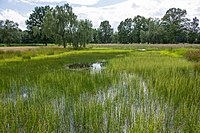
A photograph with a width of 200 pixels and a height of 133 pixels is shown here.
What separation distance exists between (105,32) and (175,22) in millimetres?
56844

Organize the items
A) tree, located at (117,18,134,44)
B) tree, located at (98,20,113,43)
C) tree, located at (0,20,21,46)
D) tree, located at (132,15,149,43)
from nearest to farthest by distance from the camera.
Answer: tree, located at (0,20,21,46) < tree, located at (132,15,149,43) < tree, located at (117,18,134,44) < tree, located at (98,20,113,43)

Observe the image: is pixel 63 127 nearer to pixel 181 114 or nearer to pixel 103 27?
pixel 181 114

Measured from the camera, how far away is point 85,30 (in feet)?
206

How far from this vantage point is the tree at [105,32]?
138m

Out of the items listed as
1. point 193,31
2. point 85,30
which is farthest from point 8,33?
point 193,31

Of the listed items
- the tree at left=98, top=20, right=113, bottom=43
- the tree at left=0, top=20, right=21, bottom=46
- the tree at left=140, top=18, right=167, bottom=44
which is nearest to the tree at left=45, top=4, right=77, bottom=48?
the tree at left=0, top=20, right=21, bottom=46

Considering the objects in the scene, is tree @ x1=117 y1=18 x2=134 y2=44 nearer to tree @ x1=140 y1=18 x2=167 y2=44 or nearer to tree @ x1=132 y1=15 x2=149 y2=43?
tree @ x1=132 y1=15 x2=149 y2=43

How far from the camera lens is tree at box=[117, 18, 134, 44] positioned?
122m

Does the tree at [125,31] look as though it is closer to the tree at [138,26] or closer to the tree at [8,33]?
the tree at [138,26]

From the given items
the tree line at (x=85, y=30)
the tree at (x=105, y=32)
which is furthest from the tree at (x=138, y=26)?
the tree at (x=105, y=32)

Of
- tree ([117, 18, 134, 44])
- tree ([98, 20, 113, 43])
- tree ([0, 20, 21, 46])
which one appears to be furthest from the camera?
tree ([98, 20, 113, 43])

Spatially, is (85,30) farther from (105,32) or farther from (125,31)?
(105,32)

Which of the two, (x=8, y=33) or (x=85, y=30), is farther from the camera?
(x=8, y=33)

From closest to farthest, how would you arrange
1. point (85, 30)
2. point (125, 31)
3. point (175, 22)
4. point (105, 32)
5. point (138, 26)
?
point (85, 30) → point (175, 22) → point (138, 26) → point (125, 31) → point (105, 32)
